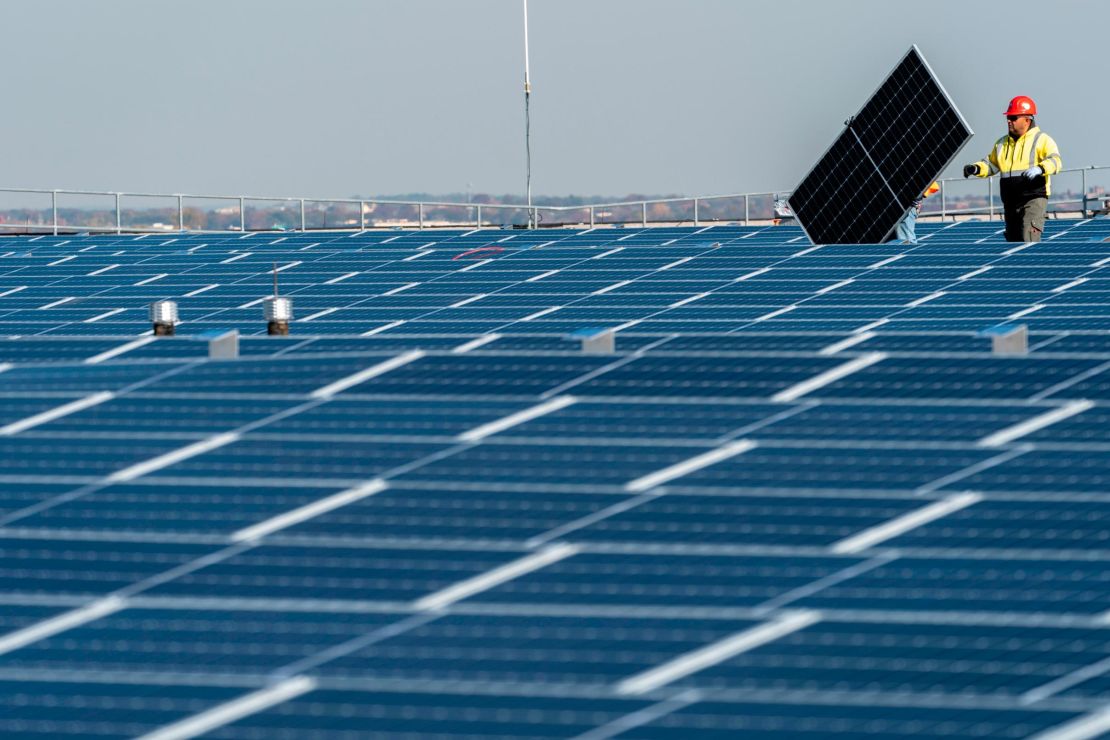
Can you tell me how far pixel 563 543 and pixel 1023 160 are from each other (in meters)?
16.4

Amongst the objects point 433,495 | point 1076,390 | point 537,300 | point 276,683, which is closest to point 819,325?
point 537,300

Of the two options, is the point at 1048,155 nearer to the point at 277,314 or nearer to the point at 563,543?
Result: the point at 277,314

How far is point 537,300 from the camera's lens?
81.1ft

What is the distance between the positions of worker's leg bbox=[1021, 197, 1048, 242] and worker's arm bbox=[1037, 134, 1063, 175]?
1519 mm

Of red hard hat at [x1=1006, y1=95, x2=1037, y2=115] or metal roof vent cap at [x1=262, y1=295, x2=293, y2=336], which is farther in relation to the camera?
red hard hat at [x1=1006, y1=95, x2=1037, y2=115]

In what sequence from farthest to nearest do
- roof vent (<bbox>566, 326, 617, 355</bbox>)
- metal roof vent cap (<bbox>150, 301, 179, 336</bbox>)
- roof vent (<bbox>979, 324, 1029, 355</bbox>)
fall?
metal roof vent cap (<bbox>150, 301, 179, 336</bbox>) → roof vent (<bbox>566, 326, 617, 355</bbox>) → roof vent (<bbox>979, 324, 1029, 355</bbox>)

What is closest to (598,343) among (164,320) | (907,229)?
(164,320)

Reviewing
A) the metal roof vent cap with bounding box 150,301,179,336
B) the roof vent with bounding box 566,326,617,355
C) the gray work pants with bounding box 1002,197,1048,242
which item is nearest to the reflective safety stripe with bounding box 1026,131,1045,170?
the gray work pants with bounding box 1002,197,1048,242

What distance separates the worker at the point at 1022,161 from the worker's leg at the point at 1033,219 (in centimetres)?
8

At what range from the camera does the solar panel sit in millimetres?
27844

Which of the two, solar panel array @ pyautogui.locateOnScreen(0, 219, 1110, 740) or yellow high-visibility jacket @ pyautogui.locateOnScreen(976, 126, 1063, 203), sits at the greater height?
yellow high-visibility jacket @ pyautogui.locateOnScreen(976, 126, 1063, 203)

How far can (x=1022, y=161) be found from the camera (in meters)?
24.1

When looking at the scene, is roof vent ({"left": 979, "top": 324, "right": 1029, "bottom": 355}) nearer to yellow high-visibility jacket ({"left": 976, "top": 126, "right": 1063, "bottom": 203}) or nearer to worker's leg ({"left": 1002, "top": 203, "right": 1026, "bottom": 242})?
yellow high-visibility jacket ({"left": 976, "top": 126, "right": 1063, "bottom": 203})

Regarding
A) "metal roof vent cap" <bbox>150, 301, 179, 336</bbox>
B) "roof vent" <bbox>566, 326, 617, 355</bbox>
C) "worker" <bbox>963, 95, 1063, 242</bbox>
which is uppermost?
"worker" <bbox>963, 95, 1063, 242</bbox>
